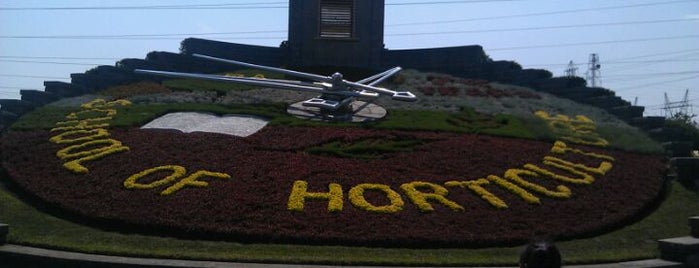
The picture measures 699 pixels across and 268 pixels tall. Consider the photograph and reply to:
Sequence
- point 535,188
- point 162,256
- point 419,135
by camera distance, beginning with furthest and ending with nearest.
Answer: point 419,135
point 535,188
point 162,256

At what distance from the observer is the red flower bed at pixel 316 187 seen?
12555mm

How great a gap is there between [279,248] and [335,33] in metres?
16.3

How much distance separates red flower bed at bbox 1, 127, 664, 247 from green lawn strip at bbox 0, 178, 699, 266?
0.29 metres

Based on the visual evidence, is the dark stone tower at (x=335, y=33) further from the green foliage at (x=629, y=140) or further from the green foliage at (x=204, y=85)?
the green foliage at (x=629, y=140)

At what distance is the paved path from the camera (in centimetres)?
1056

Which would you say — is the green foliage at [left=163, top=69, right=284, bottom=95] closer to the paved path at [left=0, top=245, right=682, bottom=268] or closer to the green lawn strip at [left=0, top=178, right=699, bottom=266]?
the green lawn strip at [left=0, top=178, right=699, bottom=266]

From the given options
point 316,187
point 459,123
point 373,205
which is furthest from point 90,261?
point 459,123

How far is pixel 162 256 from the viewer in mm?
11016

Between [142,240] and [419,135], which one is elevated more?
[419,135]

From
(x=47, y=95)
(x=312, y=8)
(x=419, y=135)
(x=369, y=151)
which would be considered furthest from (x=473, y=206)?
(x=312, y=8)

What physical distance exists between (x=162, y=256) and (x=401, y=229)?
139 inches

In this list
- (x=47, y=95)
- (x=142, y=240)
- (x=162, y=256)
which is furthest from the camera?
(x=47, y=95)

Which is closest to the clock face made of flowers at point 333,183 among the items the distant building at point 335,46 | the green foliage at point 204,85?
the green foliage at point 204,85

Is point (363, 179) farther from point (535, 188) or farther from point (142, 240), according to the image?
point (142, 240)
